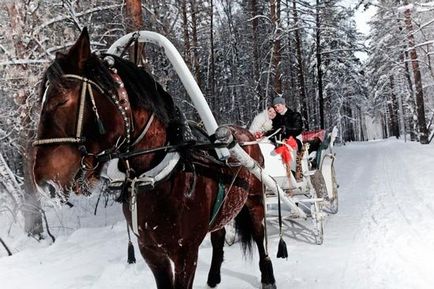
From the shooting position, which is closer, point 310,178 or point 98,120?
point 98,120

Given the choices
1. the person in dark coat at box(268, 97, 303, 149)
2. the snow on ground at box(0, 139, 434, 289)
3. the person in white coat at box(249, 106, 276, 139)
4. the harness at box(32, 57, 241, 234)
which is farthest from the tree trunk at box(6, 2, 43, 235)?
the harness at box(32, 57, 241, 234)

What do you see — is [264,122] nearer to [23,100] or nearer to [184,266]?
[184,266]

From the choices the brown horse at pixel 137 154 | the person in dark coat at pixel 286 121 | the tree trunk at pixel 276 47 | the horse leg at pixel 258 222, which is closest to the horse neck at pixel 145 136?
the brown horse at pixel 137 154


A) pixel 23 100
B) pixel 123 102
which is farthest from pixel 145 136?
pixel 23 100

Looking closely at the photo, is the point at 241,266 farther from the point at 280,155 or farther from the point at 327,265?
the point at 280,155

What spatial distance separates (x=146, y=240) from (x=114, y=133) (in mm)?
871

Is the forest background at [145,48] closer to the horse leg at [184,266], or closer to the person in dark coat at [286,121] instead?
the horse leg at [184,266]

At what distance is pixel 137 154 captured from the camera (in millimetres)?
2887

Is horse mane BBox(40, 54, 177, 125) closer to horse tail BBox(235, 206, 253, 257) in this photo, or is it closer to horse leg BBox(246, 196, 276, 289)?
horse leg BBox(246, 196, 276, 289)

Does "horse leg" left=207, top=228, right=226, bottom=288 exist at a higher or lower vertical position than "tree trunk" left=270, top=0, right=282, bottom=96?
lower

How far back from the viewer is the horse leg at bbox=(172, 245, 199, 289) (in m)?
3.17

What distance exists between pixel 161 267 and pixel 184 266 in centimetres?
23

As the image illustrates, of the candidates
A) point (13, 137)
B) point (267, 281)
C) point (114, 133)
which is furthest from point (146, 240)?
point (13, 137)

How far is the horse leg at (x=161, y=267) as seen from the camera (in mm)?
3318
